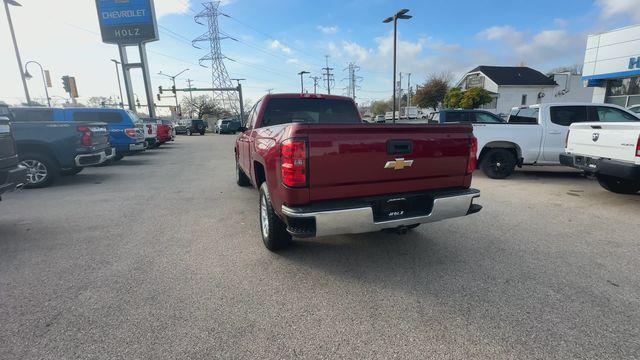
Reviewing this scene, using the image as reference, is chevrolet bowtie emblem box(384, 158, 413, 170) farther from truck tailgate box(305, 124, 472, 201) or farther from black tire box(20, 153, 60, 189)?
black tire box(20, 153, 60, 189)

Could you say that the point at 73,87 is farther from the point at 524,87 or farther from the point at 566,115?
the point at 524,87

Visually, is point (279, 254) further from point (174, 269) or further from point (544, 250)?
point (544, 250)

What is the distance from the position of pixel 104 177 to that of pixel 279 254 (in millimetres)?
7685

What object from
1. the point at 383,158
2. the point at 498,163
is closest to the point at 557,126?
the point at 498,163

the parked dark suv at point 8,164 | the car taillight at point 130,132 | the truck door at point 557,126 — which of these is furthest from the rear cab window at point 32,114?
the truck door at point 557,126

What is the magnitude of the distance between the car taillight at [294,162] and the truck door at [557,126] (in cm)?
741

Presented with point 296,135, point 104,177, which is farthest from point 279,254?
point 104,177

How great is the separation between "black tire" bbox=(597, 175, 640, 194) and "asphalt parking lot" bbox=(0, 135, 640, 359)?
111 cm

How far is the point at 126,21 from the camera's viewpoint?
27.6m

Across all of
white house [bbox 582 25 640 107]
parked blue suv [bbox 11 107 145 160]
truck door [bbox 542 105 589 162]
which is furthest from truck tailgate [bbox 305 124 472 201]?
white house [bbox 582 25 640 107]

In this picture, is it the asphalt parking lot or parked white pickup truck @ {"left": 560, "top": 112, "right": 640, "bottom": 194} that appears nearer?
the asphalt parking lot

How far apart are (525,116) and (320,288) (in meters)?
8.15

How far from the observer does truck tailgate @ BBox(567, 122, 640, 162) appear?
4.68m

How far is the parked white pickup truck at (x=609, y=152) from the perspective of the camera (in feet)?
15.3
